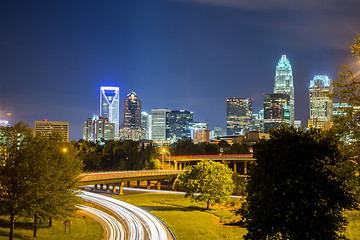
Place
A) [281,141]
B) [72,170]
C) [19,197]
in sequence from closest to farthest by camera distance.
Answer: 1. [281,141]
2. [19,197]
3. [72,170]

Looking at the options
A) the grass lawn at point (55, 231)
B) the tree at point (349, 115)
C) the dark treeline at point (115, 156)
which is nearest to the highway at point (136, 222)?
the grass lawn at point (55, 231)

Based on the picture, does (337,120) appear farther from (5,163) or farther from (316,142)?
(5,163)

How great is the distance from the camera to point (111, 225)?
1783 inches

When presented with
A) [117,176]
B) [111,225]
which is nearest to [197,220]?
[111,225]

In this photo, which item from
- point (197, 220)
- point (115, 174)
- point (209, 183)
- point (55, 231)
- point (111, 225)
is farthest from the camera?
point (115, 174)

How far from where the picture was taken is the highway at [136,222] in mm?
39531

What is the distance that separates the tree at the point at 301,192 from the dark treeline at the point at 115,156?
395ft

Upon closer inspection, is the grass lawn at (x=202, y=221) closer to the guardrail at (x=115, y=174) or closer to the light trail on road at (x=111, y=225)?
the light trail on road at (x=111, y=225)

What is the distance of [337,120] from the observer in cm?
1750

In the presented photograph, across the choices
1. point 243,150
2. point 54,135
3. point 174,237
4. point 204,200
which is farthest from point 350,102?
point 243,150

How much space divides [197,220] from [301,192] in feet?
99.5

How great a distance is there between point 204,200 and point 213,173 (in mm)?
5151

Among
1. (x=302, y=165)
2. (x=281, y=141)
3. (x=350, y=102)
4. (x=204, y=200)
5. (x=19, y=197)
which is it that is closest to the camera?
(x=350, y=102)

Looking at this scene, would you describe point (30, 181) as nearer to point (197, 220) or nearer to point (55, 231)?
point (55, 231)
